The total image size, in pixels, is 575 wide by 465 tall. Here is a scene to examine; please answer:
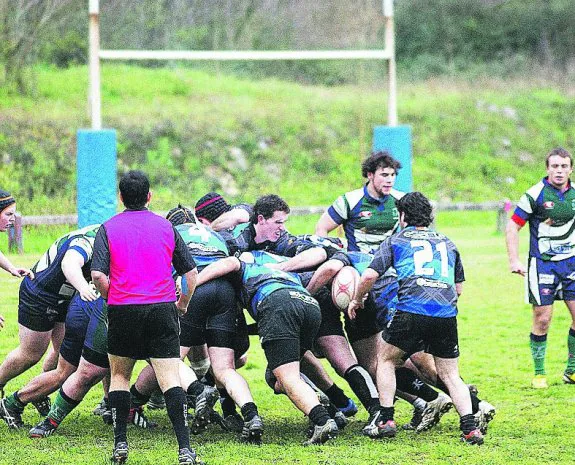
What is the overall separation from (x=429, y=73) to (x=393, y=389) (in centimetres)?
2638

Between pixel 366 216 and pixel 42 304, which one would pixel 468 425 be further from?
pixel 42 304

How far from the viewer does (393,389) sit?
7160 mm

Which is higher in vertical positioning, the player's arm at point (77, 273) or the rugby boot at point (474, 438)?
the player's arm at point (77, 273)

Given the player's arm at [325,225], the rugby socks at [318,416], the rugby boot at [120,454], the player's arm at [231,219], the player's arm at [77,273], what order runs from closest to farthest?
the rugby boot at [120,454] < the player's arm at [77,273] < the rugby socks at [318,416] < the player's arm at [231,219] < the player's arm at [325,225]

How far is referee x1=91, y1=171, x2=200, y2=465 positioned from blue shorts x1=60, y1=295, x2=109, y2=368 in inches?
20.6

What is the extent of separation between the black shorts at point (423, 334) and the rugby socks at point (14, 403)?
2.64 m

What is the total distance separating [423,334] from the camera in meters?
7.03

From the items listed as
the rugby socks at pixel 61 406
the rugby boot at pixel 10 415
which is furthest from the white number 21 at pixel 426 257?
the rugby boot at pixel 10 415

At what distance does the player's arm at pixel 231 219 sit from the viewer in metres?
8.30

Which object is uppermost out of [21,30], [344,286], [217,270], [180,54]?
[21,30]

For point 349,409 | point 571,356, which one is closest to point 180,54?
point 571,356

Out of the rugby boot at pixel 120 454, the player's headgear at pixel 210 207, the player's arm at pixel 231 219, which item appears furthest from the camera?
the player's arm at pixel 231 219

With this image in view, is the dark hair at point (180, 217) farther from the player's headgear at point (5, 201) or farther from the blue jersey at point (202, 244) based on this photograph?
the player's headgear at point (5, 201)

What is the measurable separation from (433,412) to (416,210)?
144 centimetres
